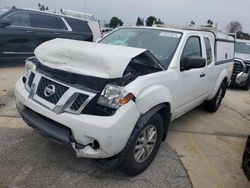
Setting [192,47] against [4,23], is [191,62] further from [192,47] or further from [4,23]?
[4,23]

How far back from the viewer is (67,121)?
2604 mm

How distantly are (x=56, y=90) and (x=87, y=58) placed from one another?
47 centimetres

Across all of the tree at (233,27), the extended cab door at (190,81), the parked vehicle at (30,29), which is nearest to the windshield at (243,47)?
the tree at (233,27)

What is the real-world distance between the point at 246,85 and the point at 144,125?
7905 mm

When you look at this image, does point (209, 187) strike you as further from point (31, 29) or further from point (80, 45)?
point (31, 29)

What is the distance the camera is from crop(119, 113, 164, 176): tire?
2.80 m

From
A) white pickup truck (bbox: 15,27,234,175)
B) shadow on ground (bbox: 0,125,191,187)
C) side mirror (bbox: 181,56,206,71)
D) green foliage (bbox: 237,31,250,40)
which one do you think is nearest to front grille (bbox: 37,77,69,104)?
white pickup truck (bbox: 15,27,234,175)

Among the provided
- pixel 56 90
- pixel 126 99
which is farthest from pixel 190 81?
pixel 56 90

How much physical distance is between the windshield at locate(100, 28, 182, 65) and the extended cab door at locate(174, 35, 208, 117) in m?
0.20

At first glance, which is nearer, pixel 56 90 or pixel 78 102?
pixel 78 102

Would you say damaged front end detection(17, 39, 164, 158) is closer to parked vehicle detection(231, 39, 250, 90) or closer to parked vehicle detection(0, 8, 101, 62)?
parked vehicle detection(0, 8, 101, 62)

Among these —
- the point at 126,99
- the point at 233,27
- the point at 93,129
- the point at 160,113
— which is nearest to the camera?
Result: the point at 93,129

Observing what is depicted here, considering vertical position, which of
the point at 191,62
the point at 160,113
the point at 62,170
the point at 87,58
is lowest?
the point at 62,170

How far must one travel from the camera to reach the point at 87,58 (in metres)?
2.86
